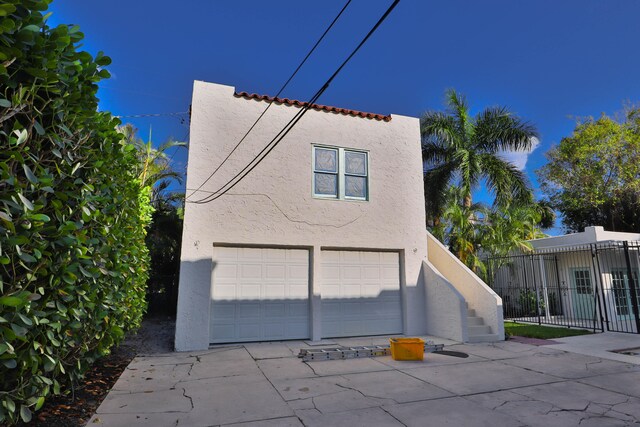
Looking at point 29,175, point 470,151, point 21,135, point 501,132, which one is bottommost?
point 29,175

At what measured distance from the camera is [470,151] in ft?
52.2

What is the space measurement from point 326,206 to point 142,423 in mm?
6824

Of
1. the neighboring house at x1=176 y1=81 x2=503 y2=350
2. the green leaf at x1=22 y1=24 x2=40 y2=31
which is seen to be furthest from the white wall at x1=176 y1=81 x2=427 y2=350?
the green leaf at x1=22 y1=24 x2=40 y2=31

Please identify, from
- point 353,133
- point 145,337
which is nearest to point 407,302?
point 353,133

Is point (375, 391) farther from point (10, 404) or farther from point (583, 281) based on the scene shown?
point (583, 281)

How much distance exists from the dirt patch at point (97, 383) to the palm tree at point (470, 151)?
39.9 ft

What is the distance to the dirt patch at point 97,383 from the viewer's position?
13.3ft

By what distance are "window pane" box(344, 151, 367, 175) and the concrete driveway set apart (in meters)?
5.30

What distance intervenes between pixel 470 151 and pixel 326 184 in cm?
862

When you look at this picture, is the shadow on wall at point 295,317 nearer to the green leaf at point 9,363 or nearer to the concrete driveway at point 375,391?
the concrete driveway at point 375,391

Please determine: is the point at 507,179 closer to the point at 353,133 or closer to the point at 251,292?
the point at 353,133

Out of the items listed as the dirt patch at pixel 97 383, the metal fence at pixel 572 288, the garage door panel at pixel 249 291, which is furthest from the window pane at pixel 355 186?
the metal fence at pixel 572 288

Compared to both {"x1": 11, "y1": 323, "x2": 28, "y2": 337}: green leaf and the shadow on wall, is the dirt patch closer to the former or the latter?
the shadow on wall

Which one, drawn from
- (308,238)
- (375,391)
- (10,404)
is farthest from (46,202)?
(308,238)
